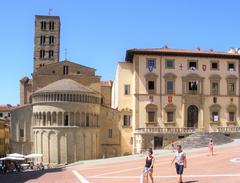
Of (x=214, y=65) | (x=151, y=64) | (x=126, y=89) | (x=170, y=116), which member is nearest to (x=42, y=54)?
(x=126, y=89)

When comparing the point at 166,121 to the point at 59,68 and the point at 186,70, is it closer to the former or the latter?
the point at 186,70

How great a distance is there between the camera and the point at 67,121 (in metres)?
71.3

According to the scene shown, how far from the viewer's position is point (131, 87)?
71.1 metres

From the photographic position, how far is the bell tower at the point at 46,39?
113 m

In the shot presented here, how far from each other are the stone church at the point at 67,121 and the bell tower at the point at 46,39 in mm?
31816

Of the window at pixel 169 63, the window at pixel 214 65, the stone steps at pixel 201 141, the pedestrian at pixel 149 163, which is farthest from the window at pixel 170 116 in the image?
the pedestrian at pixel 149 163

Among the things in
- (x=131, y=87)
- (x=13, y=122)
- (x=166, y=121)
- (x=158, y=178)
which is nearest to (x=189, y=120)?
(x=166, y=121)

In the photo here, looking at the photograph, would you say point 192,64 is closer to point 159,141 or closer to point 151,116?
point 151,116

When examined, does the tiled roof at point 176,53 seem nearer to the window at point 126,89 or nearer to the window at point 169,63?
the window at point 169,63

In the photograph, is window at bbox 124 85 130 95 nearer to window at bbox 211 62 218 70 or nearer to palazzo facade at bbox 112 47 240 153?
palazzo facade at bbox 112 47 240 153

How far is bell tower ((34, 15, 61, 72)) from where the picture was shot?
113 metres

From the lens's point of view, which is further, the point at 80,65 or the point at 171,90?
the point at 80,65

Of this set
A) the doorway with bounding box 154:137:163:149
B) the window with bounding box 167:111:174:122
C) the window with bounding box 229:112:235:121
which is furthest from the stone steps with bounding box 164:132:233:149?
the window with bounding box 229:112:235:121

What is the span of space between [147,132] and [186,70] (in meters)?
11.3
